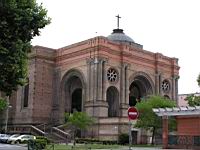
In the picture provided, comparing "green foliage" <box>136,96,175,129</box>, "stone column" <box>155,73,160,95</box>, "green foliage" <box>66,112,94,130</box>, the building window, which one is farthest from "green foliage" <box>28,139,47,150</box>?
"stone column" <box>155,73,160,95</box>

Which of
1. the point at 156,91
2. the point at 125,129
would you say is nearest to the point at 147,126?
the point at 125,129

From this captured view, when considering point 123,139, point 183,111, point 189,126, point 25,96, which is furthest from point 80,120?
point 183,111

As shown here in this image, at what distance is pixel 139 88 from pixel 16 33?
52.4m

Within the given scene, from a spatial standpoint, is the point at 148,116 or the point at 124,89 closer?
the point at 148,116

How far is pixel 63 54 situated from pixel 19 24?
47155 millimetres

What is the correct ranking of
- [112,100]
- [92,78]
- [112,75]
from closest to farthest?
[92,78], [112,75], [112,100]

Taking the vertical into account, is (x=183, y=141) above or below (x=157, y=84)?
below

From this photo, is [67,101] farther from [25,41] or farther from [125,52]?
[25,41]

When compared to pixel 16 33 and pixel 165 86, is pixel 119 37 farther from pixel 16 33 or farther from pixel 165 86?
pixel 16 33

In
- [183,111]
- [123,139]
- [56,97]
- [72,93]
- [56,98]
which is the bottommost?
[123,139]

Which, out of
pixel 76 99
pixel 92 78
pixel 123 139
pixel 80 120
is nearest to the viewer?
pixel 123 139

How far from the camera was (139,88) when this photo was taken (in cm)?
7550

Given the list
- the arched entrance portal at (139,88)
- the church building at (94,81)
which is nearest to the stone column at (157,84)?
the church building at (94,81)

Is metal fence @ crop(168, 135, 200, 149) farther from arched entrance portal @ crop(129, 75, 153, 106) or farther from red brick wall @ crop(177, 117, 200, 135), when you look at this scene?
arched entrance portal @ crop(129, 75, 153, 106)
